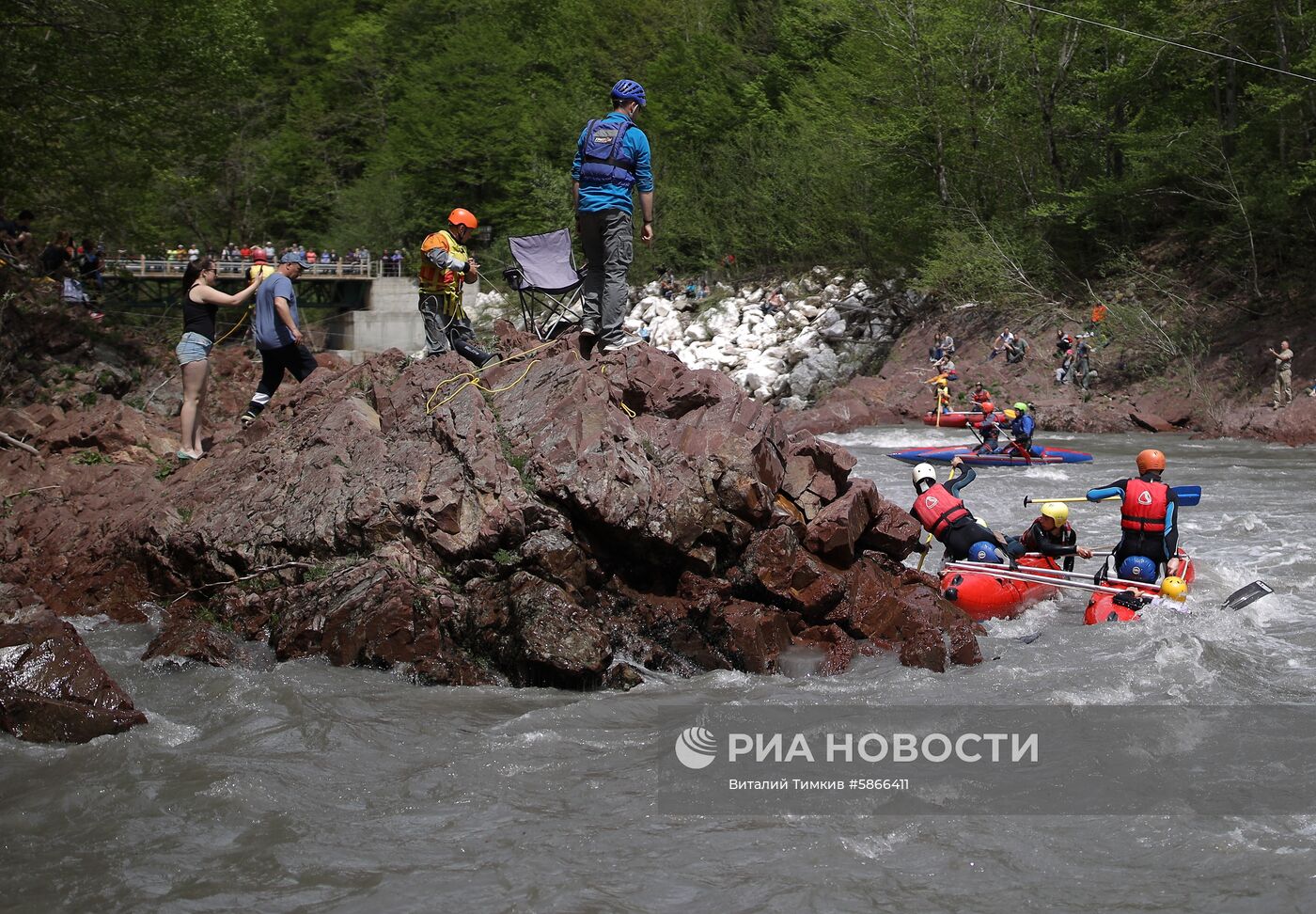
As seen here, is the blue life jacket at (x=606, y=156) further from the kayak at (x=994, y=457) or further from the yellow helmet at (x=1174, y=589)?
the kayak at (x=994, y=457)

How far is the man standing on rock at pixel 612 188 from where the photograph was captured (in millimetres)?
8742

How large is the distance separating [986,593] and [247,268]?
2494 centimetres

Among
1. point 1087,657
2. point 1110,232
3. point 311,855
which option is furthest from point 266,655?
point 1110,232

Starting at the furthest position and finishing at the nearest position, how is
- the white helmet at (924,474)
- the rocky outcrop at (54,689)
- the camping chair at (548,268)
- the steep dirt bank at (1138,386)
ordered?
the steep dirt bank at (1138,386) < the camping chair at (548,268) < the white helmet at (924,474) < the rocky outcrop at (54,689)

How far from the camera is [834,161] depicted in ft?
121

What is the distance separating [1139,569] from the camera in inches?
388

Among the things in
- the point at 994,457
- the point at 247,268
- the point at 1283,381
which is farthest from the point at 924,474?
the point at 247,268

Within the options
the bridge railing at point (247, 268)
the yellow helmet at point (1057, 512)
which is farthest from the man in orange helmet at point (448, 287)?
the bridge railing at point (247, 268)

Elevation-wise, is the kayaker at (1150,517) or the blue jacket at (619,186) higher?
the blue jacket at (619,186)

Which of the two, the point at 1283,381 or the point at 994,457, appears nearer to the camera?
the point at 994,457

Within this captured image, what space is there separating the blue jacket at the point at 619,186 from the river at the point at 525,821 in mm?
3522

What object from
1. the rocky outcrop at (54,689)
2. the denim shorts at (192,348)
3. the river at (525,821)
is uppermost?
the denim shorts at (192,348)

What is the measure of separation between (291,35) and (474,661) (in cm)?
5447

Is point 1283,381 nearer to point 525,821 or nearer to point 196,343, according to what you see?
point 196,343
